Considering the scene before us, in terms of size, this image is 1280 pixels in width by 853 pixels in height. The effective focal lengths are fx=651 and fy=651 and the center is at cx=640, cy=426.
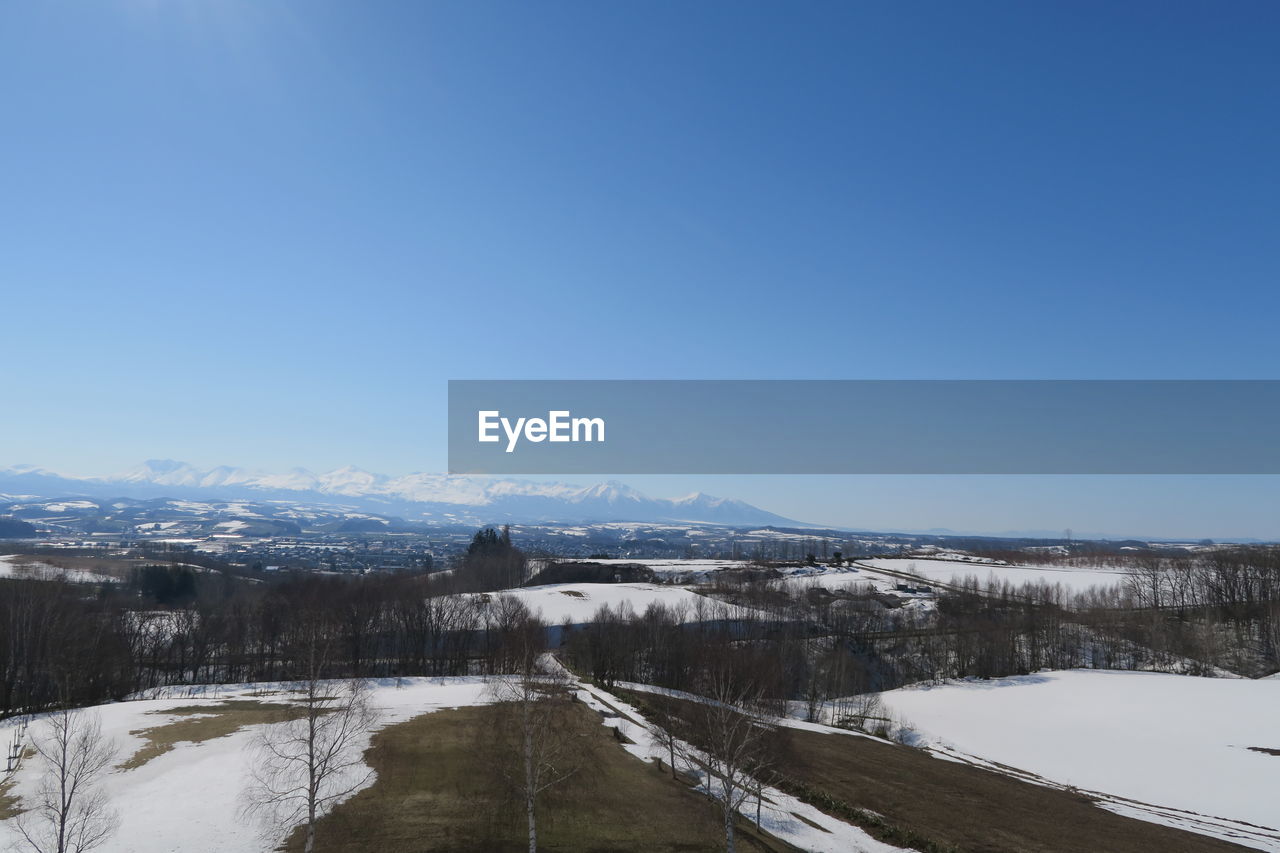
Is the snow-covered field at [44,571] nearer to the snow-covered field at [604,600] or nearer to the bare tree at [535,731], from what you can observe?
the snow-covered field at [604,600]

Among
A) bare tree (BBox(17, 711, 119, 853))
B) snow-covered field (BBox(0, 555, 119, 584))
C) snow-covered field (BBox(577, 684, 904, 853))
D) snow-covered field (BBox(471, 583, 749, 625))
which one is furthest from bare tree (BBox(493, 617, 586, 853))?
snow-covered field (BBox(0, 555, 119, 584))

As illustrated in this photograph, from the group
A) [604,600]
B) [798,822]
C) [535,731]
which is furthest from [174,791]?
[604,600]

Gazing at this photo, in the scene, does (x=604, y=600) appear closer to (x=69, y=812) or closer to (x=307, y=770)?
(x=307, y=770)

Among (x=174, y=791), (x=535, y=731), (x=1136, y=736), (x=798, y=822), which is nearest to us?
(x=174, y=791)

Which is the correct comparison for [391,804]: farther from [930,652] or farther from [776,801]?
[930,652]

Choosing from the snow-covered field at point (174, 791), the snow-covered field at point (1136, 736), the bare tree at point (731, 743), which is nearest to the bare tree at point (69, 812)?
the snow-covered field at point (174, 791)

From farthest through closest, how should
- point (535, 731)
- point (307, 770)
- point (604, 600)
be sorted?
point (604, 600), point (535, 731), point (307, 770)
